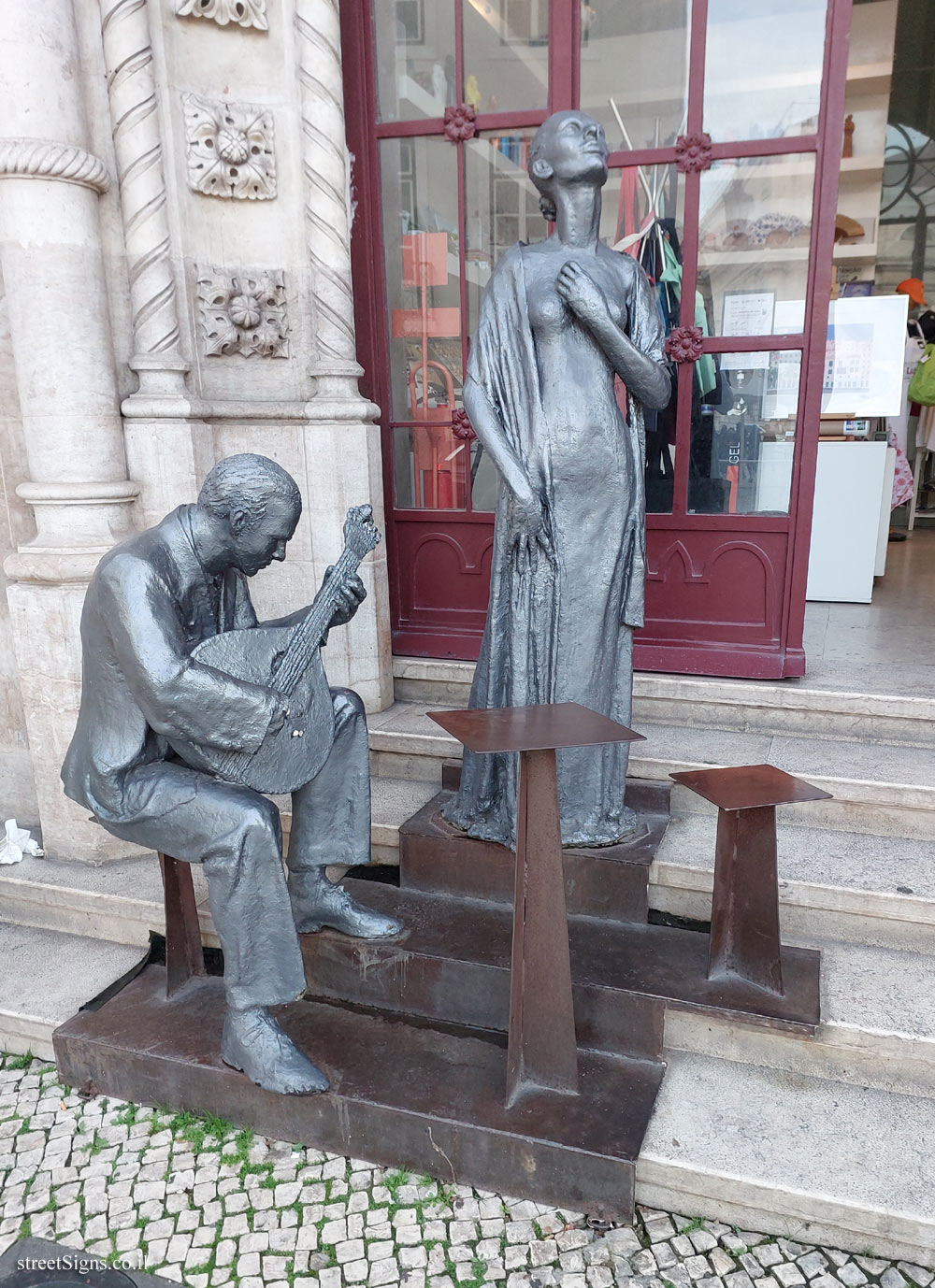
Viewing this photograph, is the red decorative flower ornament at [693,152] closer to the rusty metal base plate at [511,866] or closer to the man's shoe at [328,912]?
the rusty metal base plate at [511,866]

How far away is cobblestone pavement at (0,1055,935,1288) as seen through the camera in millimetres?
1955

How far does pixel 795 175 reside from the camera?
3768 mm

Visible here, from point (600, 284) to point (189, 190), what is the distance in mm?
1869

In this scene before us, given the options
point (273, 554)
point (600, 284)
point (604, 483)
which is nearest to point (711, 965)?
point (604, 483)

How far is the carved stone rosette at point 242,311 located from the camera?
3586 millimetres

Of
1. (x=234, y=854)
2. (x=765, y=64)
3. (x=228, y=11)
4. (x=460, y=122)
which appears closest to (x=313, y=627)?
(x=234, y=854)

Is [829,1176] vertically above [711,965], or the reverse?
[711,965]

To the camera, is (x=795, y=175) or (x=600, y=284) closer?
(x=600, y=284)

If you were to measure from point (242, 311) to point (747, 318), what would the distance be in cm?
224

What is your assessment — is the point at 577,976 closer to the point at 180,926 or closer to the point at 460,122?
the point at 180,926

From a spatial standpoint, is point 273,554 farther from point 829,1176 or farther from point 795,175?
point 795,175

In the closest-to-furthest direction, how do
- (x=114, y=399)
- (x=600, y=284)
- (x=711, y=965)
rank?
(x=711, y=965)
(x=600, y=284)
(x=114, y=399)

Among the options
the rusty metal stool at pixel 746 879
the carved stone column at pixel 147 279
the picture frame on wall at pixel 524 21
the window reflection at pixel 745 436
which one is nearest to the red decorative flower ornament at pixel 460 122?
the picture frame on wall at pixel 524 21

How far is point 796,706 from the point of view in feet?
12.5
